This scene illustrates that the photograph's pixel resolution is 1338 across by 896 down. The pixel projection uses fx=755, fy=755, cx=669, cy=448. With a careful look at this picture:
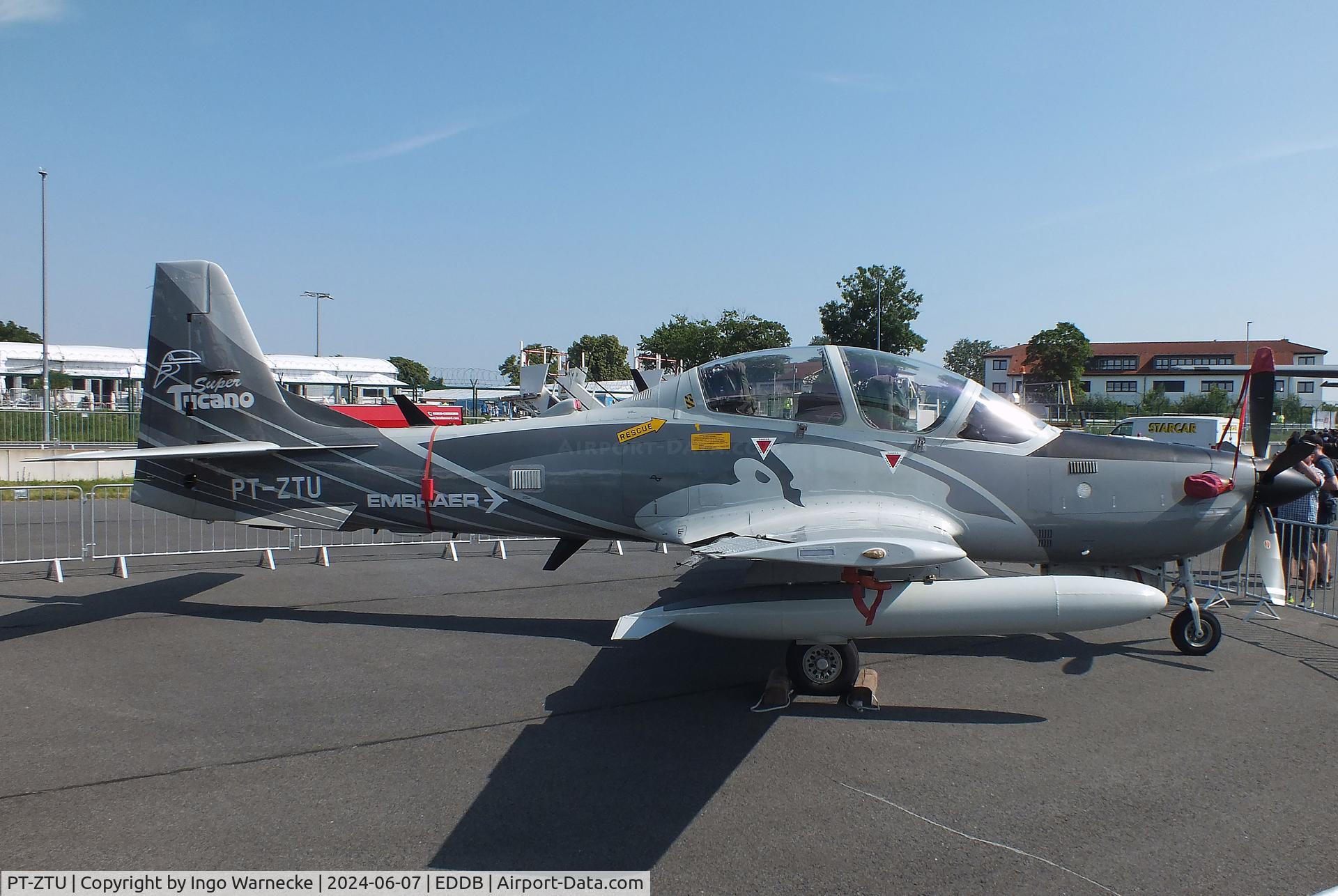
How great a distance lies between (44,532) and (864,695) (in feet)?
43.3

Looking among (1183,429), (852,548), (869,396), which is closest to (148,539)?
(869,396)

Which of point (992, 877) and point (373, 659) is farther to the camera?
point (373, 659)

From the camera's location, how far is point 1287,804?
3.85 metres

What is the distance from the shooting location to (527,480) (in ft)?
21.9

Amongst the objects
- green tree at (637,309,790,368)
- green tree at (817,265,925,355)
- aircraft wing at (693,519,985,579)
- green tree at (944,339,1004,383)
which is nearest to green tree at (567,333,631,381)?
green tree at (637,309,790,368)

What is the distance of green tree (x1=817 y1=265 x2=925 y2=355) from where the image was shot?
34.8 meters

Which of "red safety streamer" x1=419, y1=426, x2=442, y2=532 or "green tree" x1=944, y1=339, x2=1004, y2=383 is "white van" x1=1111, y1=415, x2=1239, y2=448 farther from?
"green tree" x1=944, y1=339, x2=1004, y2=383

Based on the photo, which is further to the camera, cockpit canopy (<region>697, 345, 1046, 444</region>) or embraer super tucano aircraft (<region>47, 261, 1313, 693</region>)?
cockpit canopy (<region>697, 345, 1046, 444</region>)

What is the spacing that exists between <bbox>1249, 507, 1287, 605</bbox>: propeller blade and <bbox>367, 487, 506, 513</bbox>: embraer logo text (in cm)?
625

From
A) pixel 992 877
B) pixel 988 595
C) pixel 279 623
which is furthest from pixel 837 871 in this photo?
pixel 279 623

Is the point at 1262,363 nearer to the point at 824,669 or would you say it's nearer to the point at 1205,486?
the point at 1205,486

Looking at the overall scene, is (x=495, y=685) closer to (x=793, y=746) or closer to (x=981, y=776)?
(x=793, y=746)

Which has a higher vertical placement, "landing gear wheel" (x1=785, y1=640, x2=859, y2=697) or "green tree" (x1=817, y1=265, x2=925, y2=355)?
"green tree" (x1=817, y1=265, x2=925, y2=355)

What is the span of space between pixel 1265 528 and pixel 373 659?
7264 millimetres
